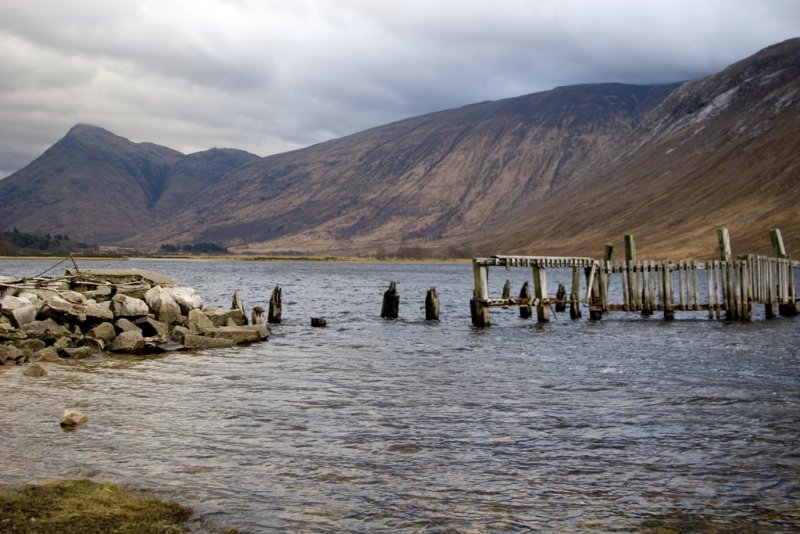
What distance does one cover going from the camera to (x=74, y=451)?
11.4 m

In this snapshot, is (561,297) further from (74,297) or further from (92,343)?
(92,343)

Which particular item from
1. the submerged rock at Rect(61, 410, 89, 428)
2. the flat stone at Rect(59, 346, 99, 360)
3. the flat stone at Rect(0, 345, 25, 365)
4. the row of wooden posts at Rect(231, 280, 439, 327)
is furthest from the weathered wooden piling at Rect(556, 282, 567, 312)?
the submerged rock at Rect(61, 410, 89, 428)

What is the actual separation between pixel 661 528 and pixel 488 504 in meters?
1.99

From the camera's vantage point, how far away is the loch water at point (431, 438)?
9.07 m

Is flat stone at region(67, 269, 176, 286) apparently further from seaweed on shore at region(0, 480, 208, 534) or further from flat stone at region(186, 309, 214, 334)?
seaweed on shore at region(0, 480, 208, 534)

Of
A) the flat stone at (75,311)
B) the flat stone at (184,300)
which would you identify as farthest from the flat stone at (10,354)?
the flat stone at (184,300)

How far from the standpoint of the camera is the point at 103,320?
2627cm

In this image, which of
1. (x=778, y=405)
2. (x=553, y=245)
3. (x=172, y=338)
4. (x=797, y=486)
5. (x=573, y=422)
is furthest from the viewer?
(x=553, y=245)

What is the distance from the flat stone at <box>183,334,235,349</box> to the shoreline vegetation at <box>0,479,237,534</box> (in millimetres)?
16334

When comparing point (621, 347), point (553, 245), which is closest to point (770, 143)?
point (553, 245)

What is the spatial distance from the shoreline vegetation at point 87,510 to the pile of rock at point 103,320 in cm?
1336

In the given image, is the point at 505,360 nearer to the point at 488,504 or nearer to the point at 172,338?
the point at 172,338

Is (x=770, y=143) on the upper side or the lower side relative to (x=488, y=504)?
upper

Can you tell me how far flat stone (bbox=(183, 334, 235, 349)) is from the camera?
25.6m
